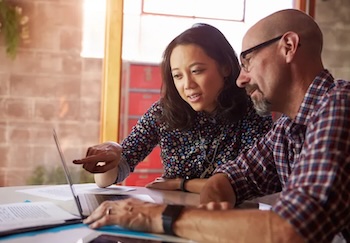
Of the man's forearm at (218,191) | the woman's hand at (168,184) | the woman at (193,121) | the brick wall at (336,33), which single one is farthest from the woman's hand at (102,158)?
the brick wall at (336,33)

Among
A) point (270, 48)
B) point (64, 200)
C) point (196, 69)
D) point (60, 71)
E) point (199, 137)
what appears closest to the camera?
point (270, 48)

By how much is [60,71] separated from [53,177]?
737 mm

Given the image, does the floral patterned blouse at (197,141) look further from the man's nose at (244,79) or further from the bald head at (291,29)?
the bald head at (291,29)

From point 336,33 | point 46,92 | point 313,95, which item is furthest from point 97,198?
point 336,33

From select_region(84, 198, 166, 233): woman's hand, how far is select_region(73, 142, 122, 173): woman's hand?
54 cm

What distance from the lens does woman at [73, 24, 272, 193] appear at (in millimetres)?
1711

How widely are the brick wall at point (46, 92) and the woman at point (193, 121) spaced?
1.25 m

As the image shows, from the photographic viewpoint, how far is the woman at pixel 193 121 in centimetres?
171

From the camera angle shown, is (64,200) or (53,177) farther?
(53,177)

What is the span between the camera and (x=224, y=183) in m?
1.39

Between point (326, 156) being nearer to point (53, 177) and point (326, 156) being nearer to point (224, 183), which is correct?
point (224, 183)

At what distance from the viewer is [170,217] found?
949 mm

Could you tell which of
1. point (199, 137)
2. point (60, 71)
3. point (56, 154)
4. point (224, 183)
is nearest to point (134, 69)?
point (60, 71)

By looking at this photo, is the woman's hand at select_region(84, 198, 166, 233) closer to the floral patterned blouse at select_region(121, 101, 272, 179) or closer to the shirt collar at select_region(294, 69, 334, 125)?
the shirt collar at select_region(294, 69, 334, 125)
